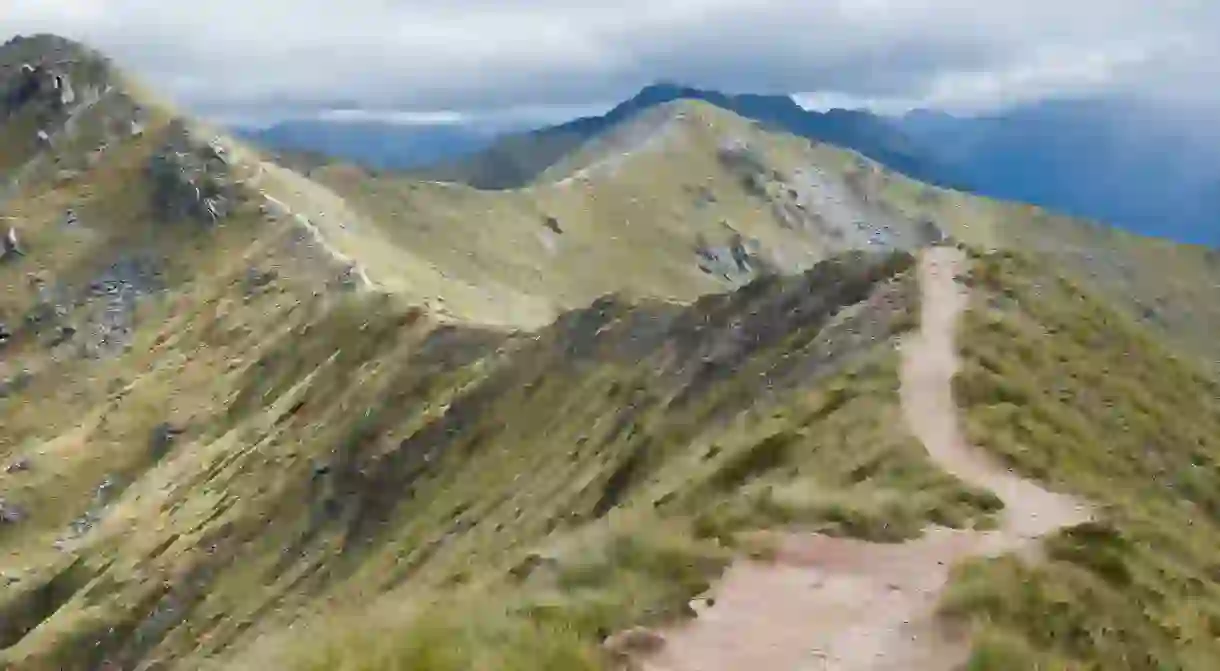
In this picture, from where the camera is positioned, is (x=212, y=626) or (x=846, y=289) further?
(x=212, y=626)

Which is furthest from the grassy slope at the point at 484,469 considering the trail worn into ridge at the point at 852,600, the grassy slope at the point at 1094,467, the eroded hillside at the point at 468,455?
the grassy slope at the point at 1094,467

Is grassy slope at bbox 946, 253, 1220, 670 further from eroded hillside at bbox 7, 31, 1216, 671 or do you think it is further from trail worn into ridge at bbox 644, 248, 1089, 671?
trail worn into ridge at bbox 644, 248, 1089, 671

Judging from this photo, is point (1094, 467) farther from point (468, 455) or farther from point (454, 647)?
point (468, 455)

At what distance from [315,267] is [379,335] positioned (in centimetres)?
5109

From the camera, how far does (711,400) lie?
60.1 m

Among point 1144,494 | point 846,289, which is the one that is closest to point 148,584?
point 846,289

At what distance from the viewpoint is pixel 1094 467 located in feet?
130

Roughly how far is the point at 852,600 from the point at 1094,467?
18310mm

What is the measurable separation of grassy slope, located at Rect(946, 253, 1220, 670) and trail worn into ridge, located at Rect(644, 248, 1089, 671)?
1.16m

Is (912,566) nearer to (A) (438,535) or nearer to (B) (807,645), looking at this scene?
(B) (807,645)

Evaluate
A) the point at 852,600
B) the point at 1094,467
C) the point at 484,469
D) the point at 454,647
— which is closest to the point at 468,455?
the point at 484,469

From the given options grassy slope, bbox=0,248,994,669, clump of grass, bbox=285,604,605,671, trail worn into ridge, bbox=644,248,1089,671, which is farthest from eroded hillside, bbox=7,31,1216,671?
trail worn into ridge, bbox=644,248,1089,671

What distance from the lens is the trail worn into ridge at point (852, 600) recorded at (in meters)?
22.8

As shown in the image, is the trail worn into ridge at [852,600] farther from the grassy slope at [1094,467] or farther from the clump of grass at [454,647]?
the clump of grass at [454,647]
